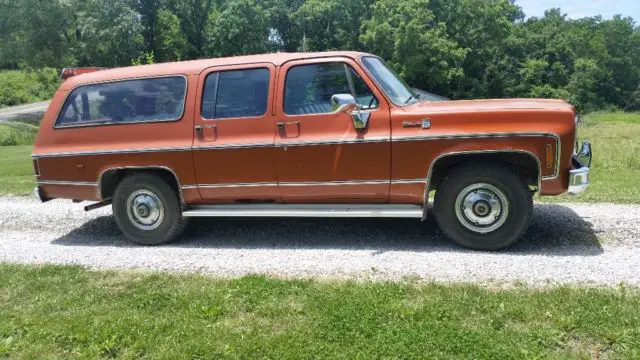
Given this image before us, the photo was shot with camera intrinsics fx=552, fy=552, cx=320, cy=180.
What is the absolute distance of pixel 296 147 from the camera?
5969 mm

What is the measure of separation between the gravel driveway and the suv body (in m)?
0.41

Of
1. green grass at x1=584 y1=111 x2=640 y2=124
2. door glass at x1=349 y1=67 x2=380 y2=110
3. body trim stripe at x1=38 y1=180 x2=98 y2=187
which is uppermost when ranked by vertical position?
door glass at x1=349 y1=67 x2=380 y2=110

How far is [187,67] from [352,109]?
6.97 feet

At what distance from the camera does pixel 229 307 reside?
4.47m

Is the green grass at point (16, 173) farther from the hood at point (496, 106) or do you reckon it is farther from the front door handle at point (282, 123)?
the hood at point (496, 106)

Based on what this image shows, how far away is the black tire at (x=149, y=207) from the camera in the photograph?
259 inches

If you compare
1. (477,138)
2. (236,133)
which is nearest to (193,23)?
(236,133)

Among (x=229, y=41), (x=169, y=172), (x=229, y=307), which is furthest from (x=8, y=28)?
(x=229, y=307)

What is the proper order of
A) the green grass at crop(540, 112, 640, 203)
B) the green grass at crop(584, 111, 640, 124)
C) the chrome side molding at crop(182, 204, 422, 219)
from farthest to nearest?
the green grass at crop(584, 111, 640, 124), the green grass at crop(540, 112, 640, 203), the chrome side molding at crop(182, 204, 422, 219)

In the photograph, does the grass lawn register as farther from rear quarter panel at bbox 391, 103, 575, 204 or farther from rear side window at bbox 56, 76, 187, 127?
rear side window at bbox 56, 76, 187, 127

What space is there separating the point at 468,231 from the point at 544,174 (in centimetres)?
93

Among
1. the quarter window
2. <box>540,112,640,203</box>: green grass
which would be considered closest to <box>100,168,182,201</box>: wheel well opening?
the quarter window

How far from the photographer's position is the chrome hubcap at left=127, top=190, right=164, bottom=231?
21.8 ft

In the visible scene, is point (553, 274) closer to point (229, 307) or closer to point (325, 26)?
point (229, 307)
